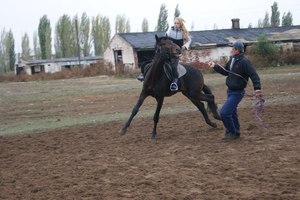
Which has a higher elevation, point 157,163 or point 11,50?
point 11,50

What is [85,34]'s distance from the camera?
97.4 metres

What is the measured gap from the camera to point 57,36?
9844cm

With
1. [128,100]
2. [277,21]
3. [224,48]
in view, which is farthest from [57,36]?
[128,100]

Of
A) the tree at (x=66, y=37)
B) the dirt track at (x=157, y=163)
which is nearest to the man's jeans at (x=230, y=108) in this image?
the dirt track at (x=157, y=163)

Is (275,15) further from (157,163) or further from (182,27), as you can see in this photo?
(157,163)

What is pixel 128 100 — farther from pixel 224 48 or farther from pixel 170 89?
pixel 224 48

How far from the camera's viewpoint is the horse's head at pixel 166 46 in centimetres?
1021

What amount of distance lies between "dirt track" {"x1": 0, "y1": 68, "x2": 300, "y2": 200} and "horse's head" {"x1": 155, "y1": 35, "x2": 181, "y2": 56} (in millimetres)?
1882

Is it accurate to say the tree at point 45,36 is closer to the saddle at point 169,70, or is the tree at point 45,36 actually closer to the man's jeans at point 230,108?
the saddle at point 169,70

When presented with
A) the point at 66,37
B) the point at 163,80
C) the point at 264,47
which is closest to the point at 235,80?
the point at 163,80

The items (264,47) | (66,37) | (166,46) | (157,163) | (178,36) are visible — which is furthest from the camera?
(66,37)

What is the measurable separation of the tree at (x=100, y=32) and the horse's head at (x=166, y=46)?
86590 millimetres

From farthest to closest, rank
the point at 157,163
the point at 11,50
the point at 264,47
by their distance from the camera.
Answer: the point at 11,50 < the point at 264,47 < the point at 157,163

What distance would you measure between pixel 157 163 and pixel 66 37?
89.7m
